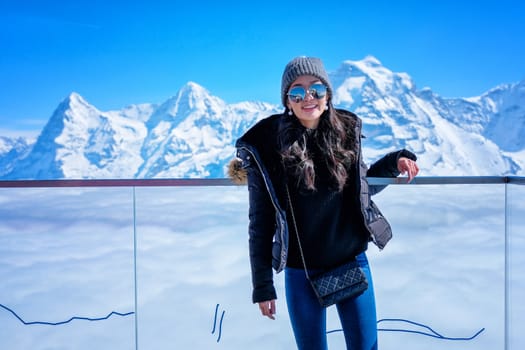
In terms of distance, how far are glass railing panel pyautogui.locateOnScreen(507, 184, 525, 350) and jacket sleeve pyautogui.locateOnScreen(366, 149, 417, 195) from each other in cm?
82

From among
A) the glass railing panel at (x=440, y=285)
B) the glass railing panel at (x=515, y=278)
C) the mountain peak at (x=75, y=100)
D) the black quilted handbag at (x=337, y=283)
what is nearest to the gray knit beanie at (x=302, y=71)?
the black quilted handbag at (x=337, y=283)

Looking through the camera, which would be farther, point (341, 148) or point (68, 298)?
point (68, 298)

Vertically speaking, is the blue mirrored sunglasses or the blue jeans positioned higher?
the blue mirrored sunglasses

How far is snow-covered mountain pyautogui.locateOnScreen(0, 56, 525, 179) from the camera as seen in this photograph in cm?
15075

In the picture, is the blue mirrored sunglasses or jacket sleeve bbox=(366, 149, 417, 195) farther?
jacket sleeve bbox=(366, 149, 417, 195)

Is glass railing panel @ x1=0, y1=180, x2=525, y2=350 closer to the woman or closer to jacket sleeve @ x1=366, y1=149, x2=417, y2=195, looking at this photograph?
jacket sleeve @ x1=366, y1=149, x2=417, y2=195

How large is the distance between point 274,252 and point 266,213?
12 centimetres

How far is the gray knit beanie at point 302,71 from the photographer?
1.34 m

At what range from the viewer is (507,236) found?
2121mm

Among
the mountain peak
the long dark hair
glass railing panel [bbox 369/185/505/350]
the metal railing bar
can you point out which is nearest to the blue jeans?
the long dark hair

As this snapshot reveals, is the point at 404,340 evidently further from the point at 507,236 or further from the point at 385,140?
the point at 385,140

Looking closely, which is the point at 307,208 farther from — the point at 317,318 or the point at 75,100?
the point at 75,100

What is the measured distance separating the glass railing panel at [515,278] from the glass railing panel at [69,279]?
1.77 metres

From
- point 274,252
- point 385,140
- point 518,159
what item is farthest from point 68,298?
point 518,159
